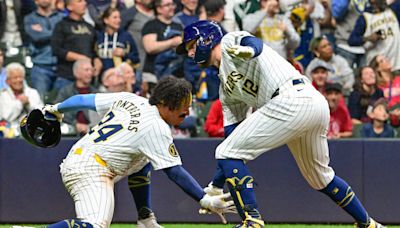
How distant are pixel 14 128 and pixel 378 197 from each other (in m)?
4.28

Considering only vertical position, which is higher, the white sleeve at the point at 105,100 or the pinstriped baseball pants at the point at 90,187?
the white sleeve at the point at 105,100

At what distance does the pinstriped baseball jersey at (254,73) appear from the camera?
6.71 m

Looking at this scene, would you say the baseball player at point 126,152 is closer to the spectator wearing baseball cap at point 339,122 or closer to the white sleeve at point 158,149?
the white sleeve at point 158,149

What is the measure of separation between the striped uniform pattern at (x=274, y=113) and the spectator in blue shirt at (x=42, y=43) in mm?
4034

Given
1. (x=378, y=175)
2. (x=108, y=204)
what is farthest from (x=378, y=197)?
(x=108, y=204)

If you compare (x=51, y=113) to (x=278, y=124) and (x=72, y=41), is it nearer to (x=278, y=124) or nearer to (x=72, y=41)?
(x=278, y=124)

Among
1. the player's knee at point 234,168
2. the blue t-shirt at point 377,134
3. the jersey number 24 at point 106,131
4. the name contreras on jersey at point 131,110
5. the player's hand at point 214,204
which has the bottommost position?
the blue t-shirt at point 377,134

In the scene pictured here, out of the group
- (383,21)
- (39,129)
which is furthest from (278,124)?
(383,21)

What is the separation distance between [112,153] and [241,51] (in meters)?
1.25

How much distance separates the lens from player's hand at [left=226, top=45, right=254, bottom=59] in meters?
6.25

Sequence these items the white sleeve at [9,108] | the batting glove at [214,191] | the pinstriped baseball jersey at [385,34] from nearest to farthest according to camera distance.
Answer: the batting glove at [214,191] < the white sleeve at [9,108] < the pinstriped baseball jersey at [385,34]

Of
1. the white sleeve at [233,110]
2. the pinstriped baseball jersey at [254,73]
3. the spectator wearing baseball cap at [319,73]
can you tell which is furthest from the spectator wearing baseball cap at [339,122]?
the pinstriped baseball jersey at [254,73]

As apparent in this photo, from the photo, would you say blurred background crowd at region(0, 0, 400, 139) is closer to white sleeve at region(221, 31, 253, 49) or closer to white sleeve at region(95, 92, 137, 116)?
white sleeve at region(95, 92, 137, 116)

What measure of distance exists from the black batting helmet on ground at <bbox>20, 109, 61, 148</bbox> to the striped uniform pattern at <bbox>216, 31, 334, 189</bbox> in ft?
4.99
